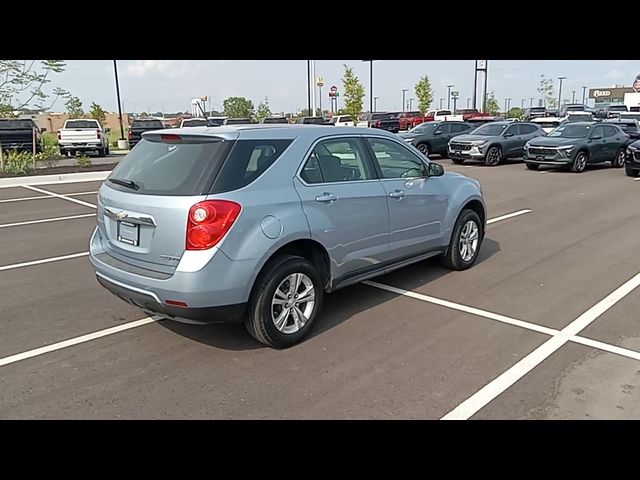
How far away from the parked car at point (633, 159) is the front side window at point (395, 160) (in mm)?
12445

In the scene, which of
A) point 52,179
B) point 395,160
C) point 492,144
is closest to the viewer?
point 395,160

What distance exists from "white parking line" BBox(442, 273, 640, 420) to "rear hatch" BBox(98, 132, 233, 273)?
2199mm

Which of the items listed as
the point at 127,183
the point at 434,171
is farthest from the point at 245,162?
the point at 434,171

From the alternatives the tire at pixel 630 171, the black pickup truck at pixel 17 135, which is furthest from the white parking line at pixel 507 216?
the black pickup truck at pixel 17 135

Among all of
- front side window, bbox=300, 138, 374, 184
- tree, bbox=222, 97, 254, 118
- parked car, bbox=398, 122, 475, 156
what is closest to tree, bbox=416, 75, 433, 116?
tree, bbox=222, 97, 254, 118

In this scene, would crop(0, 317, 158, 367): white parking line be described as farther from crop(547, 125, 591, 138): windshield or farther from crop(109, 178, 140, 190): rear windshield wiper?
crop(547, 125, 591, 138): windshield

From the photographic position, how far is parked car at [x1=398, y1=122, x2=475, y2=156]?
21.4 meters

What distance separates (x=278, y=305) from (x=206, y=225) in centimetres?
92

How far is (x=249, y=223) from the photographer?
12.4ft

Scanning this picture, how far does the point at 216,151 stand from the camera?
3881mm

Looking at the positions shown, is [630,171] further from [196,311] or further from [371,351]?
[196,311]
